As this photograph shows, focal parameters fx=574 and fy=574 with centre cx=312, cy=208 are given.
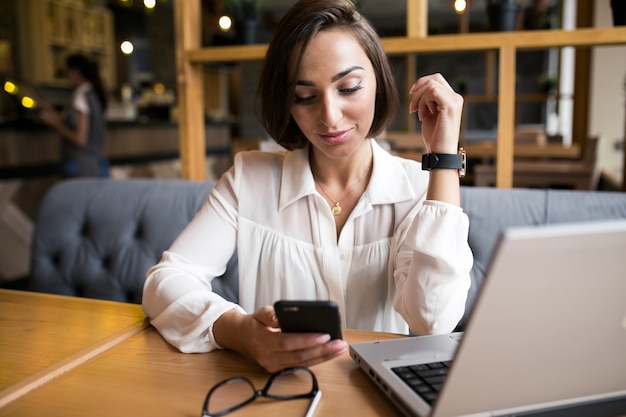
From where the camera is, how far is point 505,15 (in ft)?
6.09

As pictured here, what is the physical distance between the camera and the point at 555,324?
1.79 ft

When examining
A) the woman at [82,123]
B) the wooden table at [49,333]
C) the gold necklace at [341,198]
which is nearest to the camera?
the wooden table at [49,333]

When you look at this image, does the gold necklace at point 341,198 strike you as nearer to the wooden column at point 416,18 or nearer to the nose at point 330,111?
the nose at point 330,111

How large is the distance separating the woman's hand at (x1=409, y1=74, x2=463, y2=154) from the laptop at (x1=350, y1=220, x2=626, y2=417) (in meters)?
0.52

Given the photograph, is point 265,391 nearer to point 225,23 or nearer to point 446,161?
point 446,161

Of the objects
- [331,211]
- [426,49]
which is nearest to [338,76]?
[331,211]

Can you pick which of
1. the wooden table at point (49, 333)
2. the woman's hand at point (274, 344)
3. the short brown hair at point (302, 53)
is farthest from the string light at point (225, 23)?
the woman's hand at point (274, 344)

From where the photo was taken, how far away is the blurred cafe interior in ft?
6.11

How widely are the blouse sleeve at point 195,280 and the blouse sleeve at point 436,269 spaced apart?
12.3 inches

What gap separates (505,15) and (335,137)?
101cm

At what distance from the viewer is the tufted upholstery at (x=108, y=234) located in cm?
178

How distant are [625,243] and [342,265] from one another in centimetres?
77

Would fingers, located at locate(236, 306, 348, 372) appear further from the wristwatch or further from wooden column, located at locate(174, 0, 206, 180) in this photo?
wooden column, located at locate(174, 0, 206, 180)

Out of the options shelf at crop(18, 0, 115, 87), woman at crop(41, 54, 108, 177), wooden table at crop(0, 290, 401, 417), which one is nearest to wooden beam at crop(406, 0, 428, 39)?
wooden table at crop(0, 290, 401, 417)
